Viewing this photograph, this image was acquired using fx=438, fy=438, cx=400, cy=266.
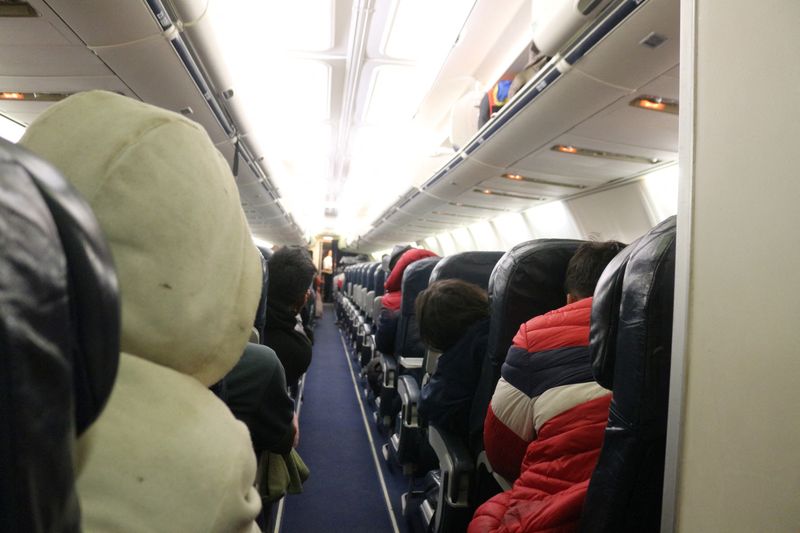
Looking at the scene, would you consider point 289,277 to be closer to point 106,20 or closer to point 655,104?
point 106,20

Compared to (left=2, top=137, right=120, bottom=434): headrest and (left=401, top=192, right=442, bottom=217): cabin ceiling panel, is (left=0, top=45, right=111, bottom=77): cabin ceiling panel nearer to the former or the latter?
(left=2, top=137, right=120, bottom=434): headrest

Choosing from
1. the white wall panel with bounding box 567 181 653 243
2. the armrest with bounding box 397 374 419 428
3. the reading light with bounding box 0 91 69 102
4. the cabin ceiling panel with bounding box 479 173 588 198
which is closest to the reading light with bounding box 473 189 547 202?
the cabin ceiling panel with bounding box 479 173 588 198

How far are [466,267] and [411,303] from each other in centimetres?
89

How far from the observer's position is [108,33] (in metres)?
2.16

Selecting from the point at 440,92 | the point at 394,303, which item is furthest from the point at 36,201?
the point at 440,92

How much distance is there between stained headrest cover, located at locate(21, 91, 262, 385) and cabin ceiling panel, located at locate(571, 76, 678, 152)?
249 centimetres

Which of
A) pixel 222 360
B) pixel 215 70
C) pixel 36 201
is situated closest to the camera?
pixel 36 201

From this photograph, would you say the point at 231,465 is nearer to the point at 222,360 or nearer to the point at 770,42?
the point at 222,360

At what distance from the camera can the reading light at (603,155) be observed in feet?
11.7

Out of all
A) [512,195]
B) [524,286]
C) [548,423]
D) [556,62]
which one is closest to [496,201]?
[512,195]

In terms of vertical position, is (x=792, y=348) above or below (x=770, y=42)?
below

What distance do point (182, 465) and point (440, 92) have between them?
20.3 feet

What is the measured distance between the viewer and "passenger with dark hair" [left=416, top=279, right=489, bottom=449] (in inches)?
93.0

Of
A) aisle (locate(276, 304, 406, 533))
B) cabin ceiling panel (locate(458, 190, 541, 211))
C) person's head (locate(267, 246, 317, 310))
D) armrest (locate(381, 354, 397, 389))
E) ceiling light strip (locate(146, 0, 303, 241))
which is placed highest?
ceiling light strip (locate(146, 0, 303, 241))
